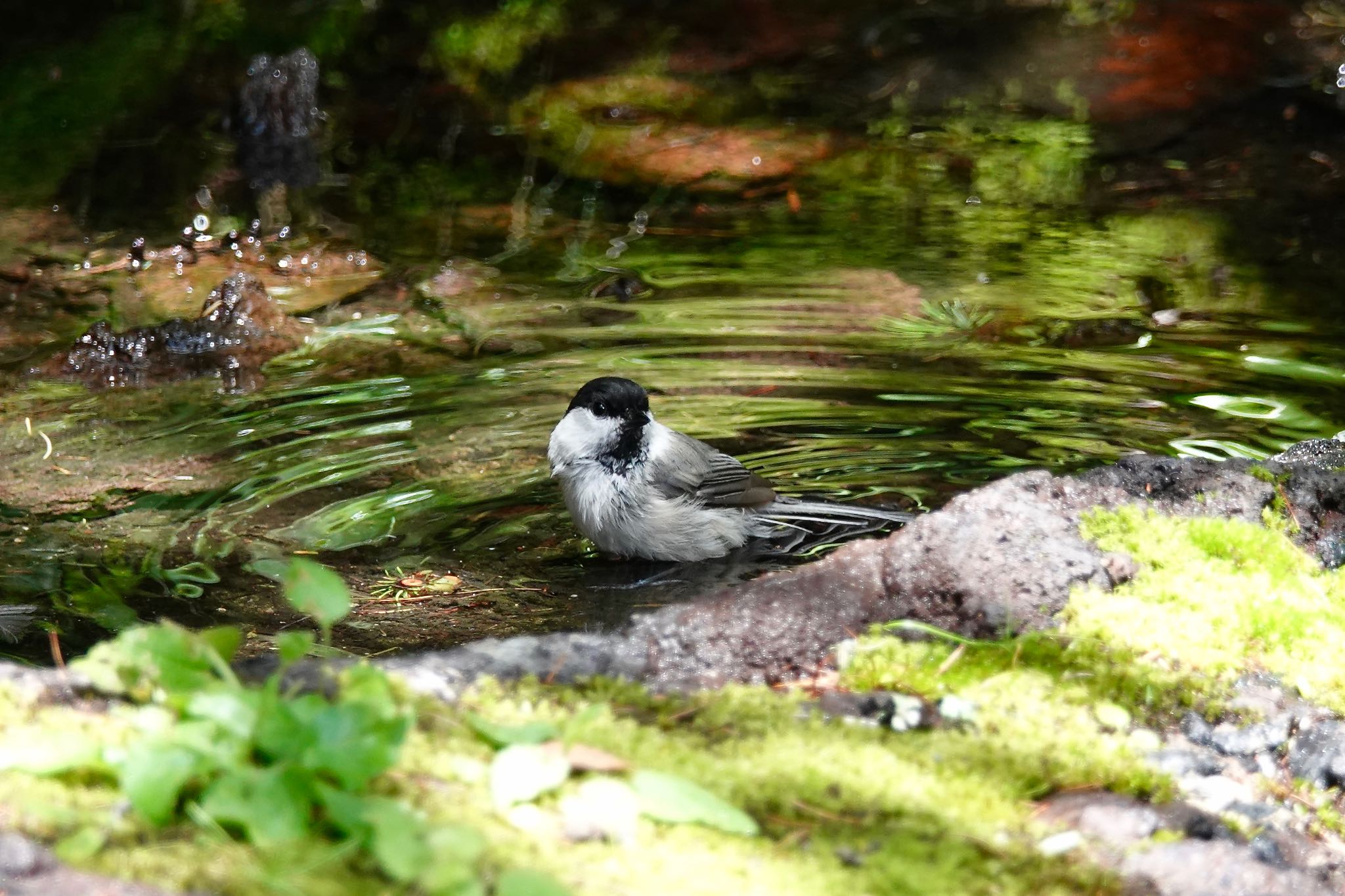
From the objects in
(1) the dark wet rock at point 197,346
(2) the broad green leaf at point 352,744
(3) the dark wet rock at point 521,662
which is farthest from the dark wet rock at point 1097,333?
(2) the broad green leaf at point 352,744

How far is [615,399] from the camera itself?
470 cm

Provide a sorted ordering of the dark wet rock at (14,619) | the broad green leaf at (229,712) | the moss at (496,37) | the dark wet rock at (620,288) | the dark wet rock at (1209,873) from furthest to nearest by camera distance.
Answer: the moss at (496,37) < the dark wet rock at (620,288) < the dark wet rock at (14,619) < the dark wet rock at (1209,873) < the broad green leaf at (229,712)

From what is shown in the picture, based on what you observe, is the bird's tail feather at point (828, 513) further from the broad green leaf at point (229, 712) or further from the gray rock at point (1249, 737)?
the broad green leaf at point (229, 712)

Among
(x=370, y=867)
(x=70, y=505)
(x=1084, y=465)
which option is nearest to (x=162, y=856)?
(x=370, y=867)

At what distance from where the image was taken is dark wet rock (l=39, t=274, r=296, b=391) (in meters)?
6.42

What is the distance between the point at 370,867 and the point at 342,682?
52 cm

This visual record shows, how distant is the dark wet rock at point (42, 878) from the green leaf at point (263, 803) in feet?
0.50

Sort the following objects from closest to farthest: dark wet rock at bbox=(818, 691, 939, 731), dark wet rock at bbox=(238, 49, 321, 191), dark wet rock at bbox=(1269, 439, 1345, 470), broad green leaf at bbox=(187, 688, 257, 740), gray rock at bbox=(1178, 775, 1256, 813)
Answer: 1. broad green leaf at bbox=(187, 688, 257, 740)
2. gray rock at bbox=(1178, 775, 1256, 813)
3. dark wet rock at bbox=(818, 691, 939, 731)
4. dark wet rock at bbox=(1269, 439, 1345, 470)
5. dark wet rock at bbox=(238, 49, 321, 191)

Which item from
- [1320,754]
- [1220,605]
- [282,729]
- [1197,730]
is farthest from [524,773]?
[1220,605]

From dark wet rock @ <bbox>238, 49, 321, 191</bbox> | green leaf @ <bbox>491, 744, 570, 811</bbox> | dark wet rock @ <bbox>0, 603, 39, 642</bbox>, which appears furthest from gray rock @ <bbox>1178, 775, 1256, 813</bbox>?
dark wet rock @ <bbox>238, 49, 321, 191</bbox>

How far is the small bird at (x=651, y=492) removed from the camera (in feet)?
15.4

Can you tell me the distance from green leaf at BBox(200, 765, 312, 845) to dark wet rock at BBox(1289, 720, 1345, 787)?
2.03m

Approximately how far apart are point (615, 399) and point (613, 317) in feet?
7.54

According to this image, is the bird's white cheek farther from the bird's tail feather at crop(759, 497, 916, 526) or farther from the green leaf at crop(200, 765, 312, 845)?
the green leaf at crop(200, 765, 312, 845)
